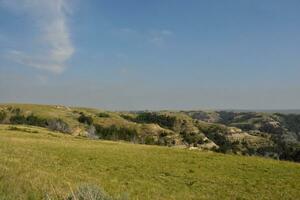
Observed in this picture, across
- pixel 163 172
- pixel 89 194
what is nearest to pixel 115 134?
pixel 163 172

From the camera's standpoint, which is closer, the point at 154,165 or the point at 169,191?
the point at 169,191

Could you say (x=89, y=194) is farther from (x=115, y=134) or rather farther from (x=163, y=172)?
(x=115, y=134)

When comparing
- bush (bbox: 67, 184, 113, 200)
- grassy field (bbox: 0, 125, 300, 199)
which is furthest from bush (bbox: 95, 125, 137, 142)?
bush (bbox: 67, 184, 113, 200)

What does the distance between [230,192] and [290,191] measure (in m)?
4.49

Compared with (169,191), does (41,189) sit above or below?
above

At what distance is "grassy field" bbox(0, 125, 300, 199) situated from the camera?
28.3 m

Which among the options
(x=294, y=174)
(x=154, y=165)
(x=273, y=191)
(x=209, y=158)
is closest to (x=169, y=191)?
(x=273, y=191)

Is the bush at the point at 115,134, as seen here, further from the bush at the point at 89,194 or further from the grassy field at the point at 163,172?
the bush at the point at 89,194

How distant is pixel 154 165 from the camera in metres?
39.5

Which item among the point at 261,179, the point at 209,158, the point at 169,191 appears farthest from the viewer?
the point at 209,158

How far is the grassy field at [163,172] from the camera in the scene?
28281 millimetres

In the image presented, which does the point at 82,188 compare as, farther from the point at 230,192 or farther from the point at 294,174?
the point at 294,174

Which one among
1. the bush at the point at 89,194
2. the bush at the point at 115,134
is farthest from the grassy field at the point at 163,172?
the bush at the point at 115,134

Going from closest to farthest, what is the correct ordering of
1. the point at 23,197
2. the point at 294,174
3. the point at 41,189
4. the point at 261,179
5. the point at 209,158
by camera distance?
the point at 23,197 < the point at 41,189 < the point at 261,179 < the point at 294,174 < the point at 209,158
